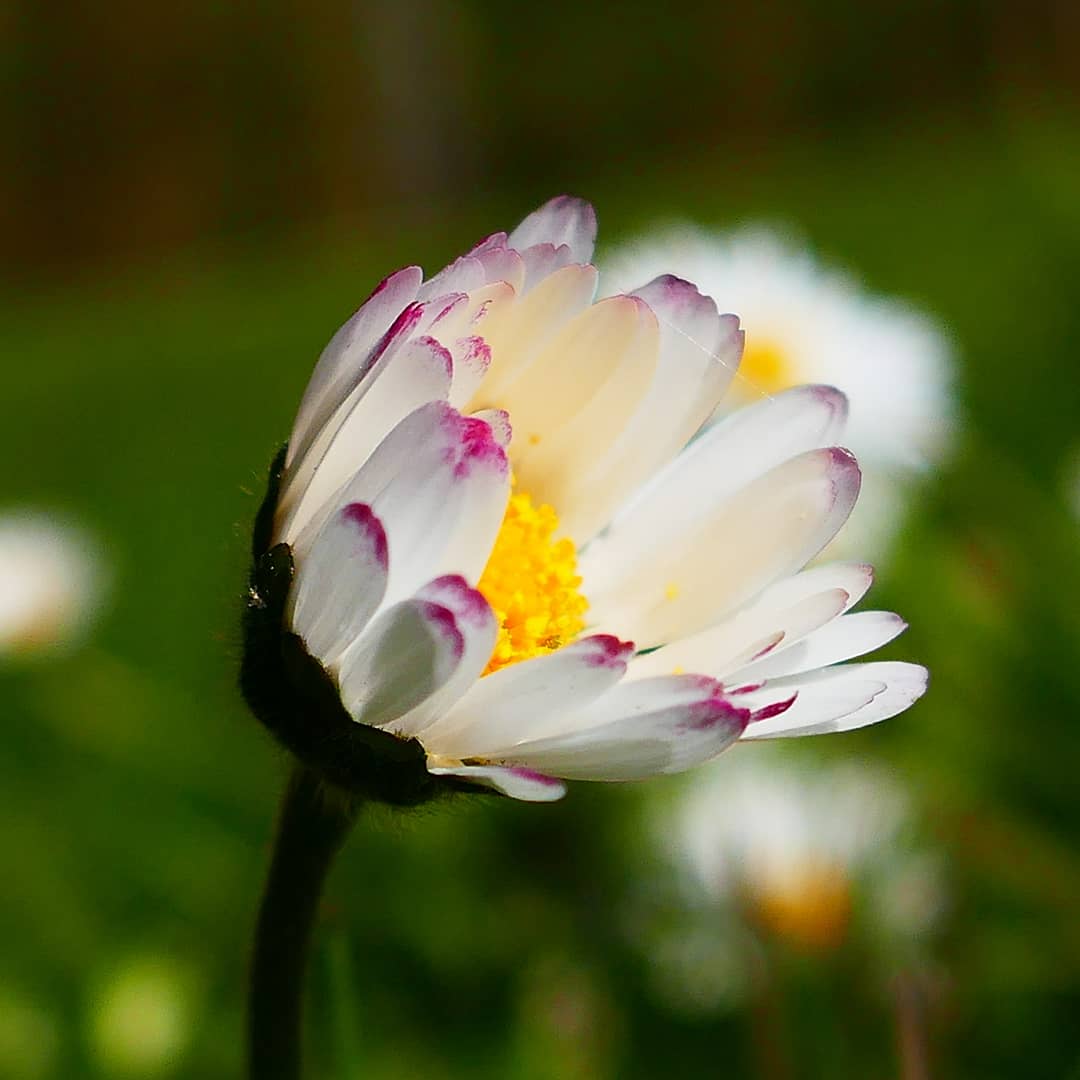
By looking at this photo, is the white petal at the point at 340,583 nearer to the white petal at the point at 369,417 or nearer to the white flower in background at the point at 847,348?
the white petal at the point at 369,417

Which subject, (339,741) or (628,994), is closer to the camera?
(339,741)

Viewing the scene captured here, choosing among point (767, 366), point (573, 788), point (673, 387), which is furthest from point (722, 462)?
point (767, 366)

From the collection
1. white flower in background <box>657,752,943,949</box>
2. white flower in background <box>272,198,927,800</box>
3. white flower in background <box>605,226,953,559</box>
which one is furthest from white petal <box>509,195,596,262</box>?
white flower in background <box>605,226,953,559</box>

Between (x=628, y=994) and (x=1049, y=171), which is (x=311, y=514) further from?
(x=1049, y=171)

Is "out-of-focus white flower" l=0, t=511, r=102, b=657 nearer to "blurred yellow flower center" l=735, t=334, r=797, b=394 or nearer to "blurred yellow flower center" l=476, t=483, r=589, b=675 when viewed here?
"blurred yellow flower center" l=735, t=334, r=797, b=394

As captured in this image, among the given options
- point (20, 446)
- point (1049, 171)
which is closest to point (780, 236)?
point (1049, 171)

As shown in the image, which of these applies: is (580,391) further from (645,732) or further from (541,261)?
(645,732)

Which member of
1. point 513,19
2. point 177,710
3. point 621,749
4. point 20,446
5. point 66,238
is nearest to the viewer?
point 621,749
